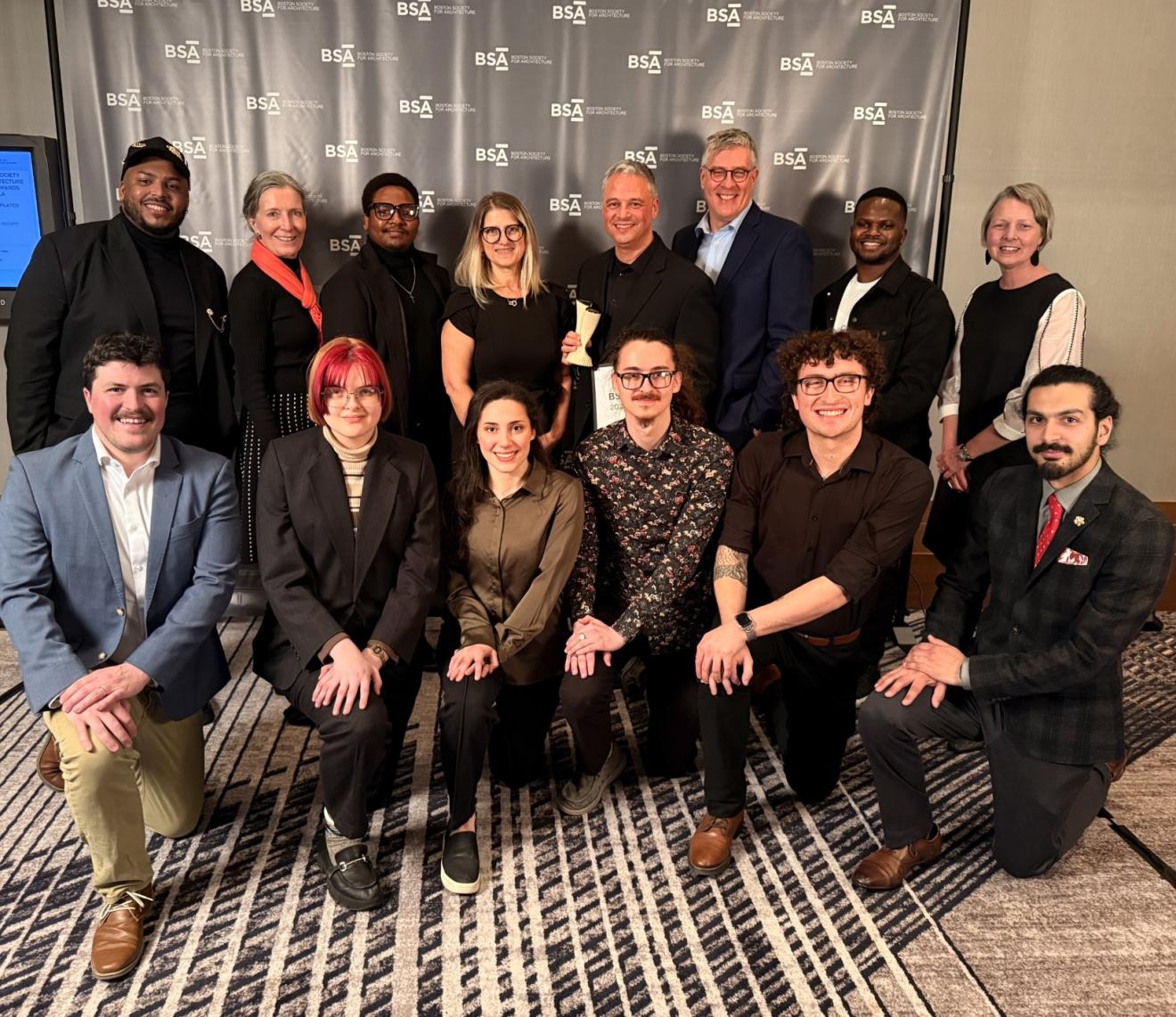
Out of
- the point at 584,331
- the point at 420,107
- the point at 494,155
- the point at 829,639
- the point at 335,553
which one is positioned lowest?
the point at 829,639

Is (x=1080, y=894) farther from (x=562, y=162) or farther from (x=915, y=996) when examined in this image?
(x=562, y=162)

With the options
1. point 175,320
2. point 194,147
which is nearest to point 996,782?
point 175,320

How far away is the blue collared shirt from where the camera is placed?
3146mm

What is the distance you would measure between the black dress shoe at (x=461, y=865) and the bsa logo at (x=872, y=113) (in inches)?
121

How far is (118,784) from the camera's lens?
81.1 inches

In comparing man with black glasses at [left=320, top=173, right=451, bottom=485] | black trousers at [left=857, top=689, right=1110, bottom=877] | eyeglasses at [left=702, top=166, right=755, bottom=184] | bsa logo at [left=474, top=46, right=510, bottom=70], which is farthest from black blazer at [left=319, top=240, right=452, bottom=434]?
black trousers at [left=857, top=689, right=1110, bottom=877]

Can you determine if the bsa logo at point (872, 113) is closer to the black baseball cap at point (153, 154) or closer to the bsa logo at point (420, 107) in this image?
the bsa logo at point (420, 107)

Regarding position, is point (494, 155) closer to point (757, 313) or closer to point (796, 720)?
point (757, 313)

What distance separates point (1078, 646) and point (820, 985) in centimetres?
96

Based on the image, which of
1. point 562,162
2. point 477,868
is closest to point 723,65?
point 562,162

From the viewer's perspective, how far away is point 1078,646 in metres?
2.13

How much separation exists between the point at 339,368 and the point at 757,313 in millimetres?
1454

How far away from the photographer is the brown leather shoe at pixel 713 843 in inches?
91.3

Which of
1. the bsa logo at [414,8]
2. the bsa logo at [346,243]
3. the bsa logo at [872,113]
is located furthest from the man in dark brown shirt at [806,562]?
the bsa logo at [414,8]
